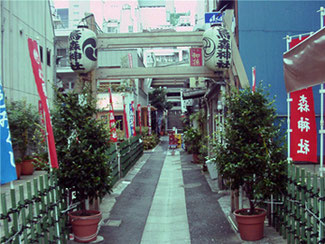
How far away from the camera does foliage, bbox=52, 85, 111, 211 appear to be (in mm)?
6879

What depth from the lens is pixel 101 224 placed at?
855cm

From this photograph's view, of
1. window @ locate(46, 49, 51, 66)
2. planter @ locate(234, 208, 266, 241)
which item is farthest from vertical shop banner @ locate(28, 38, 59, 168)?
window @ locate(46, 49, 51, 66)

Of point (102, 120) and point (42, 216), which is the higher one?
point (102, 120)

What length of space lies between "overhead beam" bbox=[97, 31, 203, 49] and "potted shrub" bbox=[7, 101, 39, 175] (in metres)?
7.11

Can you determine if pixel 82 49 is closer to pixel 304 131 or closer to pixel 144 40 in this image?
pixel 144 40

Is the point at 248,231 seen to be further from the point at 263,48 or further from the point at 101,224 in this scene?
the point at 263,48

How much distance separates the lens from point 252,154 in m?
6.91

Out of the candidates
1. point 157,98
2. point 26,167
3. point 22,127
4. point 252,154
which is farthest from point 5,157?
point 157,98

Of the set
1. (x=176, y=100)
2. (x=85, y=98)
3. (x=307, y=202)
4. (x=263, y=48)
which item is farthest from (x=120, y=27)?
(x=307, y=202)

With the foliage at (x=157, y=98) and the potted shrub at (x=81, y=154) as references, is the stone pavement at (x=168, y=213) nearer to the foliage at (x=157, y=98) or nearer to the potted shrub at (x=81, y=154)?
the potted shrub at (x=81, y=154)

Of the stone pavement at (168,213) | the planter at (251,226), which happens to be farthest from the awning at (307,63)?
the stone pavement at (168,213)

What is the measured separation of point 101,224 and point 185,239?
2.09m

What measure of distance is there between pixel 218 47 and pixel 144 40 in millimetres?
2374

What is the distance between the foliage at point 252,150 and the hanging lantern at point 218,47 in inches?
107
